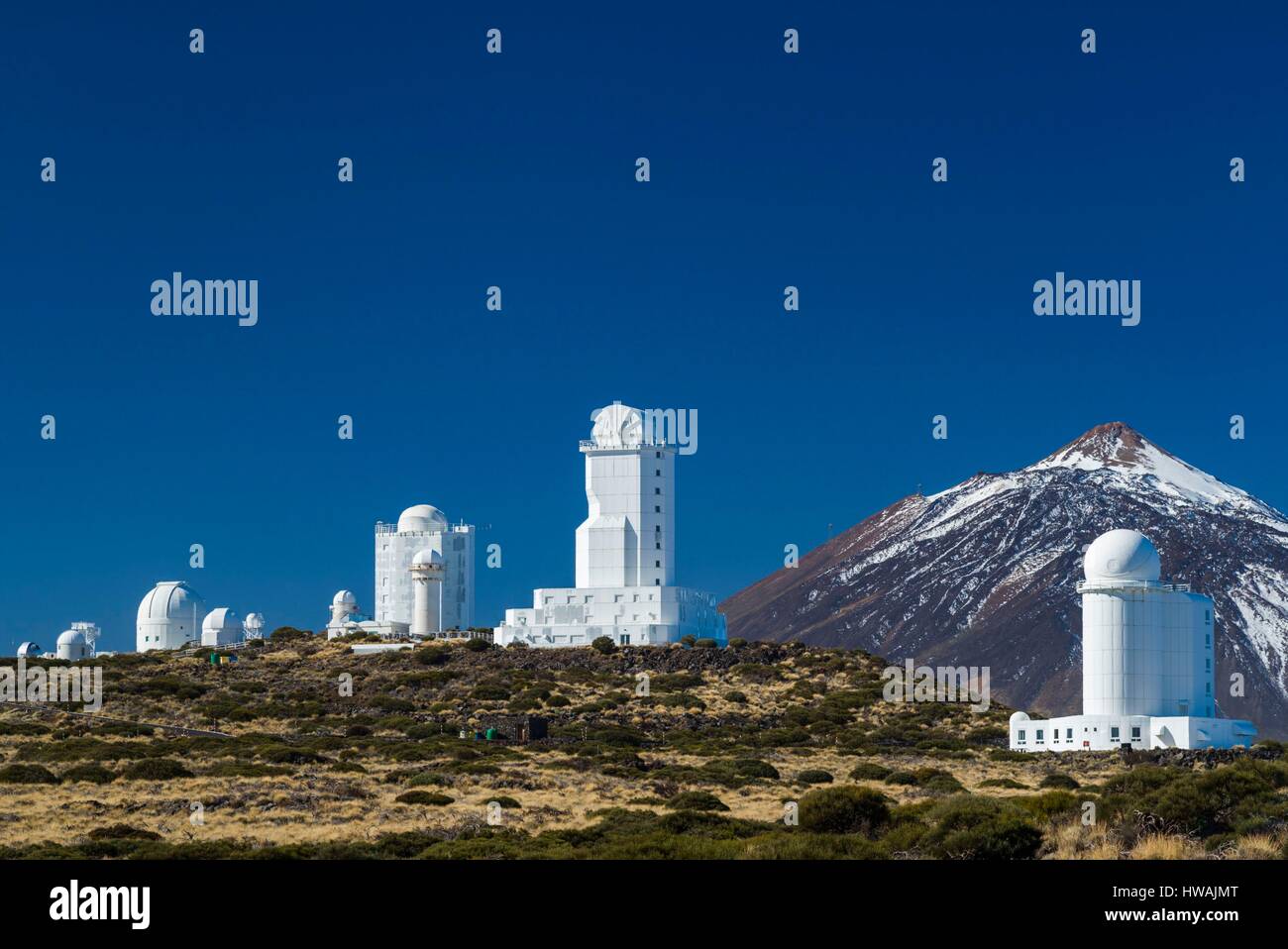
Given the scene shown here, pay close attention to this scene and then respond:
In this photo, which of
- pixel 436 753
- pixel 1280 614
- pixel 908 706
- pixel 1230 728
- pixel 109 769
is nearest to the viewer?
pixel 109 769

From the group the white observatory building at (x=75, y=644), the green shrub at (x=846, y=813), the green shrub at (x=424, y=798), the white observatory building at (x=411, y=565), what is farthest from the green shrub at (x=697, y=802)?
the white observatory building at (x=75, y=644)

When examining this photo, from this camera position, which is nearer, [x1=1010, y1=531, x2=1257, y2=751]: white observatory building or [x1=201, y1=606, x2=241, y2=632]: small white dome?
[x1=1010, y1=531, x2=1257, y2=751]: white observatory building

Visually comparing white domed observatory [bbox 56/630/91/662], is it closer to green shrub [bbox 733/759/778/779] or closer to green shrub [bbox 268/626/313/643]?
green shrub [bbox 268/626/313/643]

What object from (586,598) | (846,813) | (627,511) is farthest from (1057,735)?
(627,511)

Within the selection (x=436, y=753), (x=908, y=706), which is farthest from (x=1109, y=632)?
(x=436, y=753)

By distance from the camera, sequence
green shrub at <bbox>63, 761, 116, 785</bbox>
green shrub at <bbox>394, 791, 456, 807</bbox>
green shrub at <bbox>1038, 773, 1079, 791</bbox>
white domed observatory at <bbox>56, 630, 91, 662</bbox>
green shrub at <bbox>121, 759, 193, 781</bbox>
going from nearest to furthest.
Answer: green shrub at <bbox>394, 791, 456, 807</bbox>
green shrub at <bbox>63, 761, 116, 785</bbox>
green shrub at <bbox>121, 759, 193, 781</bbox>
green shrub at <bbox>1038, 773, 1079, 791</bbox>
white domed observatory at <bbox>56, 630, 91, 662</bbox>

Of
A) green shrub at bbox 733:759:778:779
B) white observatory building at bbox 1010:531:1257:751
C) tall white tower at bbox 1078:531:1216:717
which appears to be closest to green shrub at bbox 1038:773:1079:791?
green shrub at bbox 733:759:778:779
